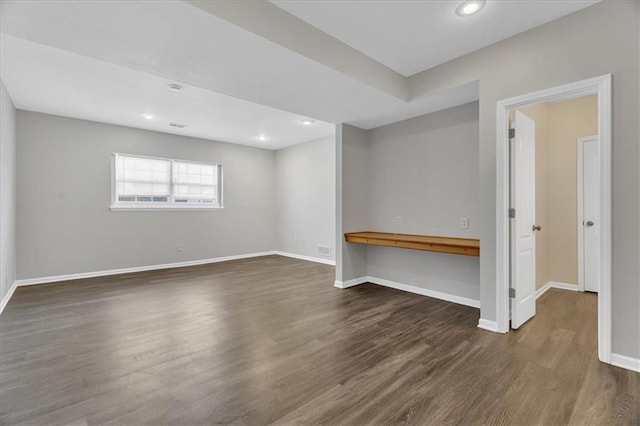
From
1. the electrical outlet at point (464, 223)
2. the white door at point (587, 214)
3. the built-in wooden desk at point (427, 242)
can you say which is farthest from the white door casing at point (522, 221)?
the white door at point (587, 214)

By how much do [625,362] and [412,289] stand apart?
2269 millimetres

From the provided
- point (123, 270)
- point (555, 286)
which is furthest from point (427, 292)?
point (123, 270)

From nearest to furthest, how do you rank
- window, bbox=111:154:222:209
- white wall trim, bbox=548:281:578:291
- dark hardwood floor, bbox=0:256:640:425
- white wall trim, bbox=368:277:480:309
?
dark hardwood floor, bbox=0:256:640:425, white wall trim, bbox=368:277:480:309, white wall trim, bbox=548:281:578:291, window, bbox=111:154:222:209

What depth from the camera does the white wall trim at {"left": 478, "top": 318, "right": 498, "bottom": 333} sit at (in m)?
2.84

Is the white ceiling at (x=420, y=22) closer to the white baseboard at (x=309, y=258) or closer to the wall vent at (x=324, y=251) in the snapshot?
the wall vent at (x=324, y=251)

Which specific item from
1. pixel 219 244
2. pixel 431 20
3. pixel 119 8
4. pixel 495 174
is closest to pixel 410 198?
pixel 495 174

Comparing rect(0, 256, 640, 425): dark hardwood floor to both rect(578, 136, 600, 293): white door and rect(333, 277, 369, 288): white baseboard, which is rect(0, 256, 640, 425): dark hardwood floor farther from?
rect(333, 277, 369, 288): white baseboard

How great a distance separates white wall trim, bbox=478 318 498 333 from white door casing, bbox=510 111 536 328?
0.21m

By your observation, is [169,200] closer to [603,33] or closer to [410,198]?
[410,198]

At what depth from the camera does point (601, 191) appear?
2221mm

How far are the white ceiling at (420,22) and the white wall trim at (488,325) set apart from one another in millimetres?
2733

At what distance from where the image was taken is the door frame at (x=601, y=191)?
7.21ft

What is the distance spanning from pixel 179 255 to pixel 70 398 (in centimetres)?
458

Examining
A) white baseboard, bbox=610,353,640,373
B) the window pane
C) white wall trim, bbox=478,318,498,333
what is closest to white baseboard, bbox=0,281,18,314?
the window pane
